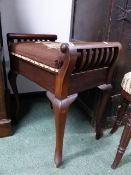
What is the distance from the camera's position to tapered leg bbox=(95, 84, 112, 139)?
3.34 feet

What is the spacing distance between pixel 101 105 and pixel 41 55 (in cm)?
46

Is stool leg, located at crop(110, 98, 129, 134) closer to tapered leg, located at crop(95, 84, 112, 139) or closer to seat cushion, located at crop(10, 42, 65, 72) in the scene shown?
tapered leg, located at crop(95, 84, 112, 139)

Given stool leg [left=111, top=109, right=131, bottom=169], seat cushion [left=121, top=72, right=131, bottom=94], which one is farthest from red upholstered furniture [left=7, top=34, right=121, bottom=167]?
stool leg [left=111, top=109, right=131, bottom=169]

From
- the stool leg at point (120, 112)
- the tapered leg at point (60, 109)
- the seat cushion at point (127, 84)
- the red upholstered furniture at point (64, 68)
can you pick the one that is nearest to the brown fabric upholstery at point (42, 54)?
the red upholstered furniture at point (64, 68)

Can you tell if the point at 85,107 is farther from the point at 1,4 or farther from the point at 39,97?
the point at 1,4

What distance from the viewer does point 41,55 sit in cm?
84

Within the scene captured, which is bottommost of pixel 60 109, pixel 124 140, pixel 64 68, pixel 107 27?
pixel 124 140

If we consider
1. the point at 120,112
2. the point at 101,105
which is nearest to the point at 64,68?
the point at 101,105

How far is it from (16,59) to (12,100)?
532 millimetres

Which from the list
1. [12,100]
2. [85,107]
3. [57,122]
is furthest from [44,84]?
[12,100]

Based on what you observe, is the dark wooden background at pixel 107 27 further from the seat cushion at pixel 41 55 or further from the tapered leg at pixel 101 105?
the seat cushion at pixel 41 55

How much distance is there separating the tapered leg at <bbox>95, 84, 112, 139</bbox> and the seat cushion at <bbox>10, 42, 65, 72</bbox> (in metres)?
0.32

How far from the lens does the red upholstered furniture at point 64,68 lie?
A: 75cm

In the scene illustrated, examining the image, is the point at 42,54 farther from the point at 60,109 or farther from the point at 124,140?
the point at 124,140
